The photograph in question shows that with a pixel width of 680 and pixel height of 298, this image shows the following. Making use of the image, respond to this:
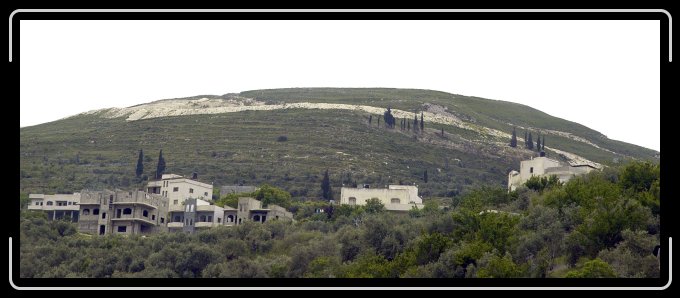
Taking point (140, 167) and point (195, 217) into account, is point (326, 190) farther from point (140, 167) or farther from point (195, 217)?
point (140, 167)

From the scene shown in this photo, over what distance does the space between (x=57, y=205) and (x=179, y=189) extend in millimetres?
9593

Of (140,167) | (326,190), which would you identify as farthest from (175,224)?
(140,167)

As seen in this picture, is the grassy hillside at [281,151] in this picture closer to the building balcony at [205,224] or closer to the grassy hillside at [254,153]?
the grassy hillside at [254,153]

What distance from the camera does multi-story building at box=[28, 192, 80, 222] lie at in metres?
88.2

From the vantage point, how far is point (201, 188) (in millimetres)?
94812

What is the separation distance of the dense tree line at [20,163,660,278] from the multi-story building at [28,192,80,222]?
8.34m

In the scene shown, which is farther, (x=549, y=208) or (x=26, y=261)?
(x=26, y=261)

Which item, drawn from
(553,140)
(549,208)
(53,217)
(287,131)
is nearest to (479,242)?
(549,208)

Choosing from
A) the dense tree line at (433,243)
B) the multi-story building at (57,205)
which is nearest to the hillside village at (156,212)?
the multi-story building at (57,205)

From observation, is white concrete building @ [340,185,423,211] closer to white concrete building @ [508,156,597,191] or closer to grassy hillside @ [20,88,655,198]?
white concrete building @ [508,156,597,191]

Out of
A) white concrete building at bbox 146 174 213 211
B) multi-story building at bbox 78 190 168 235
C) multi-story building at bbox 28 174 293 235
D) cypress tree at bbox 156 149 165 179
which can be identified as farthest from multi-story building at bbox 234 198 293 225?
cypress tree at bbox 156 149 165 179

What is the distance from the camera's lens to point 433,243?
141 feet
